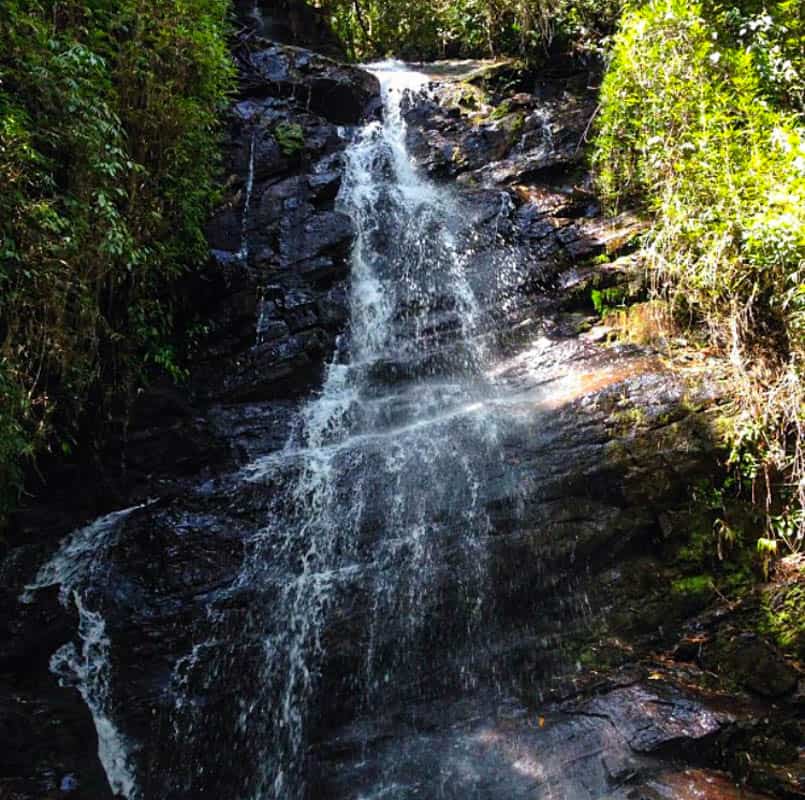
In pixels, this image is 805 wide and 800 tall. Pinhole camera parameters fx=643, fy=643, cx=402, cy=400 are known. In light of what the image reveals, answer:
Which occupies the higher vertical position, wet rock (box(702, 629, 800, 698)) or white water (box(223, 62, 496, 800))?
white water (box(223, 62, 496, 800))

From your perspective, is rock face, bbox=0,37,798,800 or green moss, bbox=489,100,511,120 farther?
green moss, bbox=489,100,511,120

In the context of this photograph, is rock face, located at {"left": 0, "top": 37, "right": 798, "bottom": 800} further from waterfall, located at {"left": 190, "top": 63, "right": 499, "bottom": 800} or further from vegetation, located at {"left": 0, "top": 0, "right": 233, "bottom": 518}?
vegetation, located at {"left": 0, "top": 0, "right": 233, "bottom": 518}

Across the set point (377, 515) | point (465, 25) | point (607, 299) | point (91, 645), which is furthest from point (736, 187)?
point (465, 25)

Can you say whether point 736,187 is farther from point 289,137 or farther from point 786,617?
point 289,137

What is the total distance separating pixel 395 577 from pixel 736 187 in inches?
188

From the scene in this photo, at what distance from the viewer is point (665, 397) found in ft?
19.5

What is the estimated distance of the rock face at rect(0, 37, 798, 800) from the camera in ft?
15.3

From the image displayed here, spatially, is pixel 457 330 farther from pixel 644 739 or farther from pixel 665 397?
pixel 644 739

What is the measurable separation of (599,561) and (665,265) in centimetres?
313

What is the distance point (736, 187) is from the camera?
19.8 feet

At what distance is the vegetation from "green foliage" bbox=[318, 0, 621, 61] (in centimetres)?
653

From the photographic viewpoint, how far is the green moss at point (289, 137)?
10.5 metres

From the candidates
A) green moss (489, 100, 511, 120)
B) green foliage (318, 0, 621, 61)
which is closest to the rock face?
green moss (489, 100, 511, 120)

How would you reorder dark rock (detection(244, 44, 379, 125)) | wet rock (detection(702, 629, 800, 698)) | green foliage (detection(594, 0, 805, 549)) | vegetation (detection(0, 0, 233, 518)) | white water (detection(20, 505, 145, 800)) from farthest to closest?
dark rock (detection(244, 44, 379, 125)) < green foliage (detection(594, 0, 805, 549)) < vegetation (detection(0, 0, 233, 518)) < white water (detection(20, 505, 145, 800)) < wet rock (detection(702, 629, 800, 698))
